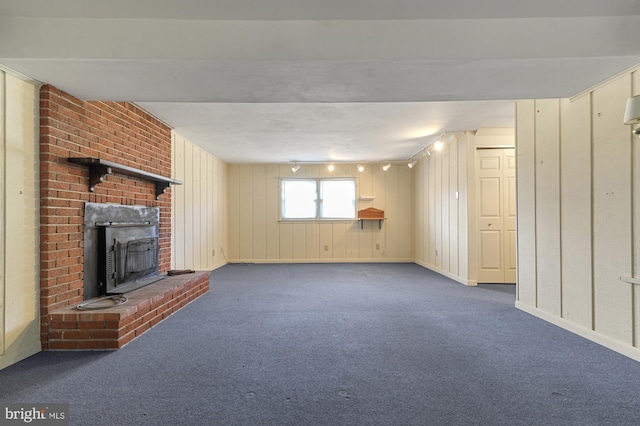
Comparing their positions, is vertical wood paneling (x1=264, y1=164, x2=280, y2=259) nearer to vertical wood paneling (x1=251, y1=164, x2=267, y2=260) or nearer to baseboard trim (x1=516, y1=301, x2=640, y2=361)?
vertical wood paneling (x1=251, y1=164, x2=267, y2=260)

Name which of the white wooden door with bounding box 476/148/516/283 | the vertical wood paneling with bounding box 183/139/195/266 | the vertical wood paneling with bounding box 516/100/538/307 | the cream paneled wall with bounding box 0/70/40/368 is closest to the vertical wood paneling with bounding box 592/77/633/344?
the vertical wood paneling with bounding box 516/100/538/307

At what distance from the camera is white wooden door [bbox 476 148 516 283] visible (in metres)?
5.00

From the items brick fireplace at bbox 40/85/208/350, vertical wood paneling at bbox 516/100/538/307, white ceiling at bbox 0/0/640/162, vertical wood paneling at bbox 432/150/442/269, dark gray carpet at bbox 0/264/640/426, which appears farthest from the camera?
vertical wood paneling at bbox 432/150/442/269

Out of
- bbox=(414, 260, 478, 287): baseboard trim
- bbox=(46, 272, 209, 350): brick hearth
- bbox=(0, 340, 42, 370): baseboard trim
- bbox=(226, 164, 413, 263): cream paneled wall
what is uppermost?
bbox=(226, 164, 413, 263): cream paneled wall

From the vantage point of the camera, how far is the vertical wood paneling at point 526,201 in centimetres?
337

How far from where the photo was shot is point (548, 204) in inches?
124

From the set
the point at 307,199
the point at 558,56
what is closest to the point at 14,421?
the point at 558,56

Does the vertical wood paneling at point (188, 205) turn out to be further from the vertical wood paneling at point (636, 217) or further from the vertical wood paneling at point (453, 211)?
the vertical wood paneling at point (636, 217)

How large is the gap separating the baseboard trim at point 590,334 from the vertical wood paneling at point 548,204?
7 centimetres

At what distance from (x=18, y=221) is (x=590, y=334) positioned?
4640 millimetres

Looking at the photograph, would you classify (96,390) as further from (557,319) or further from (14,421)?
(557,319)

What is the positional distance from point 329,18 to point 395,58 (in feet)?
1.68

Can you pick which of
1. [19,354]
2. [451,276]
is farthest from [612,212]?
[19,354]

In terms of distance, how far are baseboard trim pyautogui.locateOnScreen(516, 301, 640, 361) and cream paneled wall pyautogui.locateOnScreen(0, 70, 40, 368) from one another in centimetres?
449
